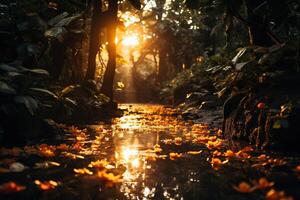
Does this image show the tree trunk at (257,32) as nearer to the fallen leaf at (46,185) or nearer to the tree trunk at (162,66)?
the fallen leaf at (46,185)

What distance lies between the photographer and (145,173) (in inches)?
153

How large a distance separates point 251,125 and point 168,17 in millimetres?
26877

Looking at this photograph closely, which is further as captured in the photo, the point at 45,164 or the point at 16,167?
the point at 45,164

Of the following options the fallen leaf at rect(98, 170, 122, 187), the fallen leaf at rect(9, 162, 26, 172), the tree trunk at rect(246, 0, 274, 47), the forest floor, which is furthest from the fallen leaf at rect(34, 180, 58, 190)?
the tree trunk at rect(246, 0, 274, 47)

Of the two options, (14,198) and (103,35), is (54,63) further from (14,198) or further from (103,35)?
(14,198)

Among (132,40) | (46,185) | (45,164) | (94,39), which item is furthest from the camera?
(132,40)

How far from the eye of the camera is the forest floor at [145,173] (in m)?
3.06

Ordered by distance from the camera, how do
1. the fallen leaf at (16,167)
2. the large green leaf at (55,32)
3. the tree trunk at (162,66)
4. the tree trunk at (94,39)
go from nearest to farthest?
the fallen leaf at (16,167) < the large green leaf at (55,32) < the tree trunk at (94,39) < the tree trunk at (162,66)

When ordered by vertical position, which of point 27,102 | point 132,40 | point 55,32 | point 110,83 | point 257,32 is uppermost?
point 132,40

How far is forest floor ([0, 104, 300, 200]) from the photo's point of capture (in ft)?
10.0

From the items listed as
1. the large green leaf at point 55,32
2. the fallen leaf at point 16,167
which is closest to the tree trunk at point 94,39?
the large green leaf at point 55,32

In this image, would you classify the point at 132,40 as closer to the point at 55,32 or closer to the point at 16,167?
the point at 55,32

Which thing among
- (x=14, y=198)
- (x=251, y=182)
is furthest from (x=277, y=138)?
(x=14, y=198)

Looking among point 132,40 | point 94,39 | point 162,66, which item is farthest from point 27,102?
point 132,40
